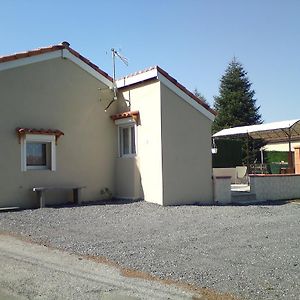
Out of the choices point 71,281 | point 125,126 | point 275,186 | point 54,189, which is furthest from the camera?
point 275,186

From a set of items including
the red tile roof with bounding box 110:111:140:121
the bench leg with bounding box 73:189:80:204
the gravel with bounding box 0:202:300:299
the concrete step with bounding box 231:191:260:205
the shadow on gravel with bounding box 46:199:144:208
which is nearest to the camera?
the gravel with bounding box 0:202:300:299

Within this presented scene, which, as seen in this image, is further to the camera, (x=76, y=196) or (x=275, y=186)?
(x=275, y=186)

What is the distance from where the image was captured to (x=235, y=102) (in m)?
45.1

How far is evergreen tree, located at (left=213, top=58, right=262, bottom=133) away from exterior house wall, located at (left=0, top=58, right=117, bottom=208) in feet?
93.8

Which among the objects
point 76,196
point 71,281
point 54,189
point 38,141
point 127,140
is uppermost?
point 127,140

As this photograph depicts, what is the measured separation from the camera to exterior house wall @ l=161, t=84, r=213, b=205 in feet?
45.8

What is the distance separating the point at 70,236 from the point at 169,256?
2.69 meters

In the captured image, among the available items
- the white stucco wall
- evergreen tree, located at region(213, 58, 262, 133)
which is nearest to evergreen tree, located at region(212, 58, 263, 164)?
evergreen tree, located at region(213, 58, 262, 133)

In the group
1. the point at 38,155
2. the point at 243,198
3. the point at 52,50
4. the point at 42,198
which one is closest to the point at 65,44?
the point at 52,50

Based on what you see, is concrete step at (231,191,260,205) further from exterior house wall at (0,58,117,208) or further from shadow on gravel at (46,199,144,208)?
exterior house wall at (0,58,117,208)

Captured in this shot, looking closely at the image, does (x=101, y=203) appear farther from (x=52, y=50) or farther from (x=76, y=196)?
(x=52, y=50)

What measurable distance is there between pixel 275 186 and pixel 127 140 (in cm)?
608

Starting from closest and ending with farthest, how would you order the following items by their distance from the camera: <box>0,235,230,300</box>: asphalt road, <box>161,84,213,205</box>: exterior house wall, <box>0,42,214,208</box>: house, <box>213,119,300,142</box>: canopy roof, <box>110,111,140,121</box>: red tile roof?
<box>0,235,230,300</box>: asphalt road < <box>0,42,214,208</box>: house < <box>161,84,213,205</box>: exterior house wall < <box>110,111,140,121</box>: red tile roof < <box>213,119,300,142</box>: canopy roof

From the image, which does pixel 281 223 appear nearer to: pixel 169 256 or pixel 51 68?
pixel 169 256
